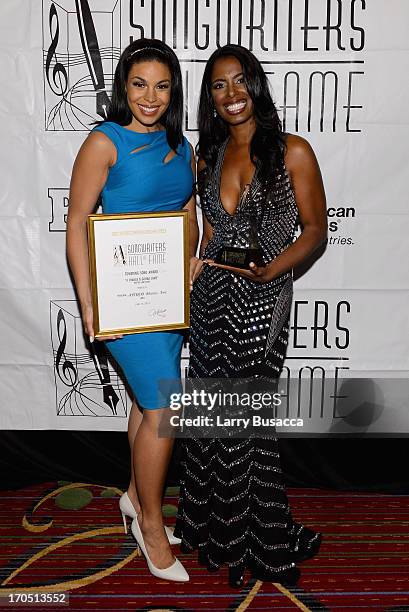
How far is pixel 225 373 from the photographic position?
2.15 meters

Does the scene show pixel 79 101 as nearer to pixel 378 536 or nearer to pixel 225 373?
pixel 225 373

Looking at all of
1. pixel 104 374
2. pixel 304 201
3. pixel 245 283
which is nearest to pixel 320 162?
pixel 304 201

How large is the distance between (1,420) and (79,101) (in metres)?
1.29

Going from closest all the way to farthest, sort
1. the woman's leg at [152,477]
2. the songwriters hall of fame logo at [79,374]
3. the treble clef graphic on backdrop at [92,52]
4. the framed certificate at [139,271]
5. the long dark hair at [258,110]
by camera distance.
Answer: the framed certificate at [139,271]
the long dark hair at [258,110]
the woman's leg at [152,477]
the treble clef graphic on backdrop at [92,52]
the songwriters hall of fame logo at [79,374]

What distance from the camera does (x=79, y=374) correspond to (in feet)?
9.22

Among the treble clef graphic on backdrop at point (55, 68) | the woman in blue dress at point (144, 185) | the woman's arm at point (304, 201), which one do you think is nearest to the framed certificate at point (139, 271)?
the woman in blue dress at point (144, 185)

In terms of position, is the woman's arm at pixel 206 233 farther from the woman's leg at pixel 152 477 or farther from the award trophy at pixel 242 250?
the woman's leg at pixel 152 477

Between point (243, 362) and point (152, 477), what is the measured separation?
464mm

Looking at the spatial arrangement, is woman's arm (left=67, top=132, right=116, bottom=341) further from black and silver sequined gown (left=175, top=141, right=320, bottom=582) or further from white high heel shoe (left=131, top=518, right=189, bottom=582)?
white high heel shoe (left=131, top=518, right=189, bottom=582)

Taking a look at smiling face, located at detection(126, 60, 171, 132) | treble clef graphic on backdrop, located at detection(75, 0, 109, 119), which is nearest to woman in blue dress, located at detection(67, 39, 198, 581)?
smiling face, located at detection(126, 60, 171, 132)

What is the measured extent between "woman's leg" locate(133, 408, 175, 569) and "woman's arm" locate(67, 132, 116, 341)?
0.36 m

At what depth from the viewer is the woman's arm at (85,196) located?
197 cm

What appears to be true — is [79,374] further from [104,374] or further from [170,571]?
[170,571]

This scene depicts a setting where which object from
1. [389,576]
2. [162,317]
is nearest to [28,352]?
[162,317]
